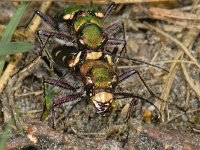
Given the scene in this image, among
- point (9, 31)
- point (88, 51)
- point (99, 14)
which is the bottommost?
point (88, 51)

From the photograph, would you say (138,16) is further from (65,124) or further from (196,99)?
(65,124)

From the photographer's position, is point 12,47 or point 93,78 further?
point 12,47

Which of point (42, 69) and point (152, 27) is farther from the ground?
point (152, 27)

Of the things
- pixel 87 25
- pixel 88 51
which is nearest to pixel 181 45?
pixel 87 25

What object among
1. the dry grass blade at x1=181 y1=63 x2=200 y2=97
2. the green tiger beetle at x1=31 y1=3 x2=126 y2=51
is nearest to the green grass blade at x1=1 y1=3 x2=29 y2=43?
the green tiger beetle at x1=31 y1=3 x2=126 y2=51

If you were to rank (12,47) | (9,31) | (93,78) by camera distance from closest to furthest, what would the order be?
(93,78), (12,47), (9,31)

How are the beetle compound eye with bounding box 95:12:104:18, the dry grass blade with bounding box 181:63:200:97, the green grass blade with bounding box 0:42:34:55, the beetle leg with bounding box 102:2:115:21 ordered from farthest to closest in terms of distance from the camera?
the beetle leg with bounding box 102:2:115:21 < the beetle compound eye with bounding box 95:12:104:18 < the dry grass blade with bounding box 181:63:200:97 < the green grass blade with bounding box 0:42:34:55

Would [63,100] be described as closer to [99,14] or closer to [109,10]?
[99,14]

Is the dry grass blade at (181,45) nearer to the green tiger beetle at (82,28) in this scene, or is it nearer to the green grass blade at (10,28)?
the green tiger beetle at (82,28)

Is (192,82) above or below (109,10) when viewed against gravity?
below

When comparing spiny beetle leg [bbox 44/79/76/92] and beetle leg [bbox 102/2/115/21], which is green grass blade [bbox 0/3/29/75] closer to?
spiny beetle leg [bbox 44/79/76/92]

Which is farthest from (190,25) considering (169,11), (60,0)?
(60,0)
